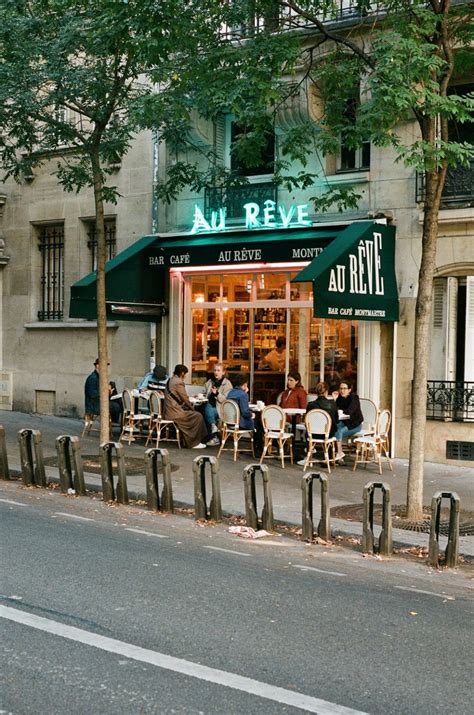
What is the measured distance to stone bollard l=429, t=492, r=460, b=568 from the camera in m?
8.64

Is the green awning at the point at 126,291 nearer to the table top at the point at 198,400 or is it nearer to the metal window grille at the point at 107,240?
the metal window grille at the point at 107,240

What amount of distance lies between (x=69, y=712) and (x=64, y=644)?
3.43ft

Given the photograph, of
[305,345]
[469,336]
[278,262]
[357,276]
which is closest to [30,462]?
[357,276]

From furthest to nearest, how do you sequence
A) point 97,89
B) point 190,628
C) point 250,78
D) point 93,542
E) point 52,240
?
point 52,240 → point 97,89 → point 250,78 → point 93,542 → point 190,628

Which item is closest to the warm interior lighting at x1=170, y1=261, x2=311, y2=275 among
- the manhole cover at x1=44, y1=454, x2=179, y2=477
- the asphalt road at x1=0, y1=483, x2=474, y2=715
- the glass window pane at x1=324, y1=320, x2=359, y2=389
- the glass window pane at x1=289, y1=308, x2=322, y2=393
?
the glass window pane at x1=289, y1=308, x2=322, y2=393

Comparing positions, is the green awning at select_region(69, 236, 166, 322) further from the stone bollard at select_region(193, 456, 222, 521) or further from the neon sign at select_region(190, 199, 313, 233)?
the stone bollard at select_region(193, 456, 222, 521)

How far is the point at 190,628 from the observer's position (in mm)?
6129

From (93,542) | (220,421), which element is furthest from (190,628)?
(220,421)

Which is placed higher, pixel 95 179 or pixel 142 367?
pixel 95 179

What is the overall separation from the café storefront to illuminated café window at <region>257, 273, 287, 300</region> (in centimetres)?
2

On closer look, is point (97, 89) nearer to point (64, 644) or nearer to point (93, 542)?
point (93, 542)

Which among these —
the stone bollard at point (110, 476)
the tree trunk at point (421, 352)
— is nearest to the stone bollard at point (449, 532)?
the tree trunk at point (421, 352)

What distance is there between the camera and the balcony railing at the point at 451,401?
15359 millimetres

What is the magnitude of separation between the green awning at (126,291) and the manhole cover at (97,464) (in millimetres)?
3763
